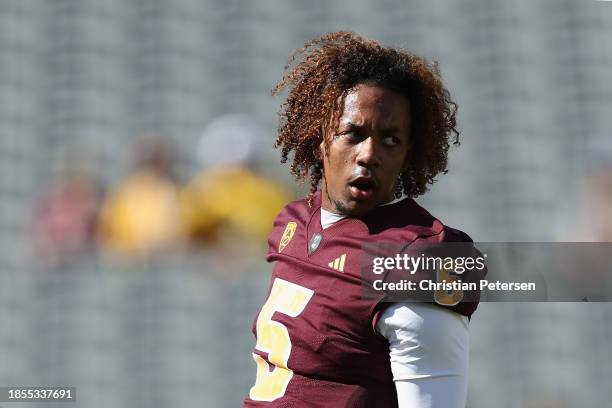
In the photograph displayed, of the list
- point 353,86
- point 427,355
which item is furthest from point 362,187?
point 427,355

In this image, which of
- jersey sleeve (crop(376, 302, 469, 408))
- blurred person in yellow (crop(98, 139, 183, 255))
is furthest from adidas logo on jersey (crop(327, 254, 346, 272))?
blurred person in yellow (crop(98, 139, 183, 255))

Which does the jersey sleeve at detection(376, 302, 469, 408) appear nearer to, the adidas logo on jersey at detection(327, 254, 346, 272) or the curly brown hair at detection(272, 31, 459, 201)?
the adidas logo on jersey at detection(327, 254, 346, 272)

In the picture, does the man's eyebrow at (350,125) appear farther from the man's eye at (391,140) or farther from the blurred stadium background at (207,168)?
the blurred stadium background at (207,168)

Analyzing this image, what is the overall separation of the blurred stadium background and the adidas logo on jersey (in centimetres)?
164

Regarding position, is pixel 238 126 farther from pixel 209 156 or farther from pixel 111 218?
pixel 111 218

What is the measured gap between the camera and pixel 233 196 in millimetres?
3107

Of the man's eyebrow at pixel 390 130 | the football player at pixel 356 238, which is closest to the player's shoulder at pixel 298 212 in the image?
the football player at pixel 356 238

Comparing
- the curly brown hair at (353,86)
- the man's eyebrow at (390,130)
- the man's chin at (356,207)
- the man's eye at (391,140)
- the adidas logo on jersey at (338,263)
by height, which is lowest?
the adidas logo on jersey at (338,263)

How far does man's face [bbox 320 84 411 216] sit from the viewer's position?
1310mm

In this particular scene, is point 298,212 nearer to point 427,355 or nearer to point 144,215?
point 427,355

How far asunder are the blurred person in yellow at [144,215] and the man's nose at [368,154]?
1957mm

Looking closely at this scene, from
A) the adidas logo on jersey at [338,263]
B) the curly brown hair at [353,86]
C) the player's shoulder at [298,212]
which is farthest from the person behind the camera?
the player's shoulder at [298,212]

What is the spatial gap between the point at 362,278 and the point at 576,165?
90.8 inches

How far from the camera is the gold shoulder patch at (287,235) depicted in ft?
4.84
